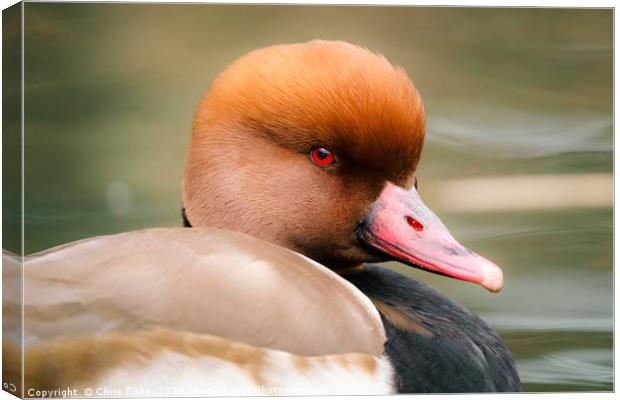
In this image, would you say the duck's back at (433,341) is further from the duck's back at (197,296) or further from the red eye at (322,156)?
the red eye at (322,156)

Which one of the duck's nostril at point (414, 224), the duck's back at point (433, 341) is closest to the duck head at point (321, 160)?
the duck's nostril at point (414, 224)

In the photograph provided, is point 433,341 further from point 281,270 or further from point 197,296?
point 197,296

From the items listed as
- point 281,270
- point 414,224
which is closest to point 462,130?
point 414,224

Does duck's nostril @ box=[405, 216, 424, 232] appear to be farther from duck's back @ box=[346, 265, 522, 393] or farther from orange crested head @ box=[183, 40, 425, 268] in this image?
duck's back @ box=[346, 265, 522, 393]

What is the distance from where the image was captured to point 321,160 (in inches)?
146

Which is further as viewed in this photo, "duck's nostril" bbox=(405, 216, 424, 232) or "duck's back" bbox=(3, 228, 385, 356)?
"duck's nostril" bbox=(405, 216, 424, 232)

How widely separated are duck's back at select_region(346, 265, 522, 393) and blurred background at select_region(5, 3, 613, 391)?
0.97 ft

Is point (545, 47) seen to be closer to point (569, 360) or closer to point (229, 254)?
point (569, 360)

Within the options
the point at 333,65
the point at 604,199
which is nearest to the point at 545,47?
the point at 604,199

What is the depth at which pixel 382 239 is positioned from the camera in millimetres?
3725

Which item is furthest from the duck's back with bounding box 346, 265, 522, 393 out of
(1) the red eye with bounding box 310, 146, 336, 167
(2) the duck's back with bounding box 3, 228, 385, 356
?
(1) the red eye with bounding box 310, 146, 336, 167

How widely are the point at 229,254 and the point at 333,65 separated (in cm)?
65

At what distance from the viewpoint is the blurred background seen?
3.94m

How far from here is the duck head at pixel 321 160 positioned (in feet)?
11.9
